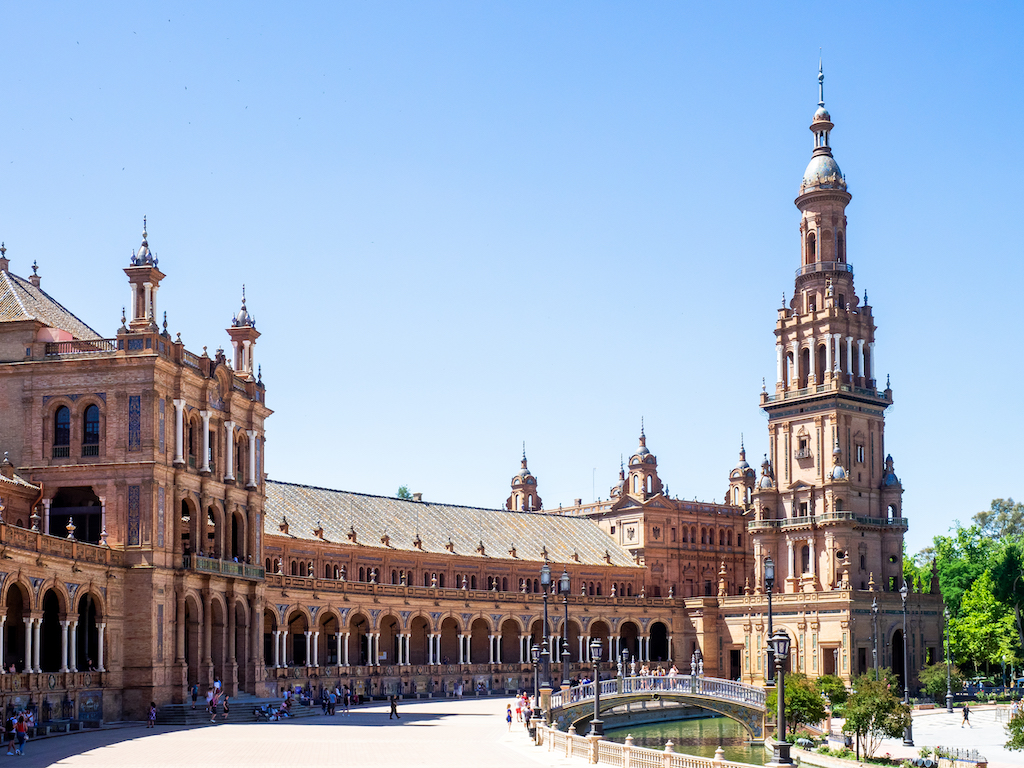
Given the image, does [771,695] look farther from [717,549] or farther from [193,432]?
[717,549]

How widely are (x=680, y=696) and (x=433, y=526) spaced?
151ft

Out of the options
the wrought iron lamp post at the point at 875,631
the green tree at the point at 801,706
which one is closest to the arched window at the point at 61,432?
the green tree at the point at 801,706

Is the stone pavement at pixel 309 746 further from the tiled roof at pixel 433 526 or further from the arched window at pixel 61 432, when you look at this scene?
the tiled roof at pixel 433 526

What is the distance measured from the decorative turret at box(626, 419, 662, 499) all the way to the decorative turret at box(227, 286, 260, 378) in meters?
54.7

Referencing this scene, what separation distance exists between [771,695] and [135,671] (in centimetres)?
2960

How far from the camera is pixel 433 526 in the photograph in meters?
116

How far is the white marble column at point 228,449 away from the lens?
77.8 meters

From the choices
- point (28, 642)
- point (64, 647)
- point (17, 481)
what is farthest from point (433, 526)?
point (28, 642)

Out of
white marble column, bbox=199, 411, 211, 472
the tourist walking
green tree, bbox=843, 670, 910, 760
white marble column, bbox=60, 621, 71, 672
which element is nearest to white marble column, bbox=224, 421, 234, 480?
white marble column, bbox=199, 411, 211, 472

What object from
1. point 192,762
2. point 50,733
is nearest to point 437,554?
point 50,733

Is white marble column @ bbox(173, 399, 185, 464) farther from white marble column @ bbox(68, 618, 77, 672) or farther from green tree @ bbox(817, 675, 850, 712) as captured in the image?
green tree @ bbox(817, 675, 850, 712)

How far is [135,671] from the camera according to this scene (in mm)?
67375

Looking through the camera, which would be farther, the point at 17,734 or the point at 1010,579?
the point at 1010,579

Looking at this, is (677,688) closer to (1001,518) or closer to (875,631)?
(875,631)
